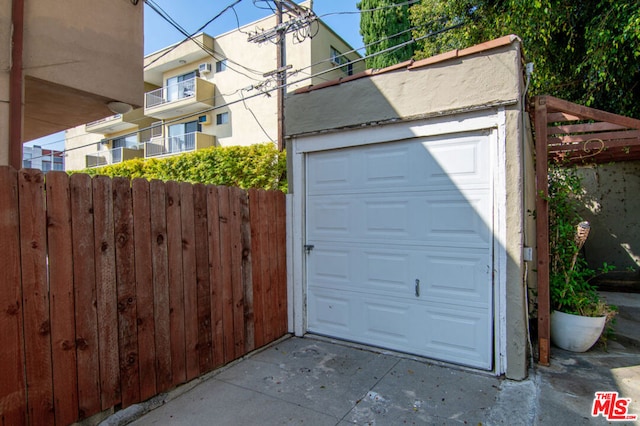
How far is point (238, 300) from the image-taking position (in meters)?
3.70

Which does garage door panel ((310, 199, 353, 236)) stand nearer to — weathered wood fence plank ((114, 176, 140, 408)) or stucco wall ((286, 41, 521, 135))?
stucco wall ((286, 41, 521, 135))

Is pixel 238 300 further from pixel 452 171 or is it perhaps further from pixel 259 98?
pixel 259 98

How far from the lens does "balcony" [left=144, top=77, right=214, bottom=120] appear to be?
1633 cm

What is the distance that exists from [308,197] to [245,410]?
247 centimetres

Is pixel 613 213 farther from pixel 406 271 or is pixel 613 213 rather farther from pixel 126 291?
pixel 126 291

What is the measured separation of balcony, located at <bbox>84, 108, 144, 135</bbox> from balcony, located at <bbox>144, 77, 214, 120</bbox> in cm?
171

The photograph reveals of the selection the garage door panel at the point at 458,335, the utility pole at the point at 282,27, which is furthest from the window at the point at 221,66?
the garage door panel at the point at 458,335

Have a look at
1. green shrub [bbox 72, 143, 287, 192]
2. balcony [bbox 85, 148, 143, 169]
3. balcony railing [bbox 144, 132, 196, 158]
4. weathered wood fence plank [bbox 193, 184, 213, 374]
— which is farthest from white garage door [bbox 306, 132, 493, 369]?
balcony [bbox 85, 148, 143, 169]

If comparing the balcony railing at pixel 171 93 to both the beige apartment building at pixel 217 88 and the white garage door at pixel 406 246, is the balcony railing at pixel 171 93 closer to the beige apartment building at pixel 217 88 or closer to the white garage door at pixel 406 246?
the beige apartment building at pixel 217 88

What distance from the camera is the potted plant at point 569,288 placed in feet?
11.9

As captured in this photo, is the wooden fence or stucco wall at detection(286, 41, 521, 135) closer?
the wooden fence

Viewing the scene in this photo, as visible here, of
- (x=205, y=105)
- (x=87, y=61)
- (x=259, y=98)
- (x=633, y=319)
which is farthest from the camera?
(x=205, y=105)

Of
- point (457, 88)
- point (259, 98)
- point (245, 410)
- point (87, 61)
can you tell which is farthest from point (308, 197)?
point (259, 98)

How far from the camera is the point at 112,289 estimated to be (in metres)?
2.60
